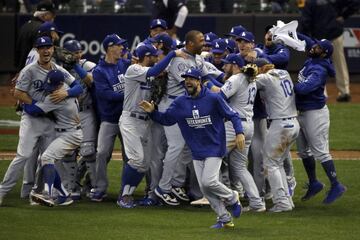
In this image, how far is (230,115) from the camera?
1159 cm

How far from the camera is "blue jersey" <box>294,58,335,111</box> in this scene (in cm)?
1320

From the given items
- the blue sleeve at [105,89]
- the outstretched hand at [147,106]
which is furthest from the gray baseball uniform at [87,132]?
the outstretched hand at [147,106]

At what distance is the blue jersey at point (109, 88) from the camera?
44.4 feet

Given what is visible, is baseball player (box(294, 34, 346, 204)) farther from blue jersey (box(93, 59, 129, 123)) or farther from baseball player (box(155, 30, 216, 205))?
blue jersey (box(93, 59, 129, 123))

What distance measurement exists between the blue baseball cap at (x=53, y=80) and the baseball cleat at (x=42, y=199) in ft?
3.86

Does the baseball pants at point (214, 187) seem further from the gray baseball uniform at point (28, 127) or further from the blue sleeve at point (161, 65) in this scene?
the gray baseball uniform at point (28, 127)

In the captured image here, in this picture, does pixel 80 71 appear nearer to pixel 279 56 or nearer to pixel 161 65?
pixel 161 65

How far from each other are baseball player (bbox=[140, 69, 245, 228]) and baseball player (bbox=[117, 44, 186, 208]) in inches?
56.4

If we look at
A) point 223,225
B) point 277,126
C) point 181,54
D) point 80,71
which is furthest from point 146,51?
point 223,225

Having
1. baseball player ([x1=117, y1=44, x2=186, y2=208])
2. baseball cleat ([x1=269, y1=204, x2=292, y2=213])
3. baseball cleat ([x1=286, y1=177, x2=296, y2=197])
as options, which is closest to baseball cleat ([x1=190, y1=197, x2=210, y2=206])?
baseball player ([x1=117, y1=44, x2=186, y2=208])

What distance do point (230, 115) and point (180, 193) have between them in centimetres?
224

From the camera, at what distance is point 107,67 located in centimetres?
1359

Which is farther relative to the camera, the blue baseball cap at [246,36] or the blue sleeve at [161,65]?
the blue baseball cap at [246,36]

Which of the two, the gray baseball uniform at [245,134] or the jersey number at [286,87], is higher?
the jersey number at [286,87]
